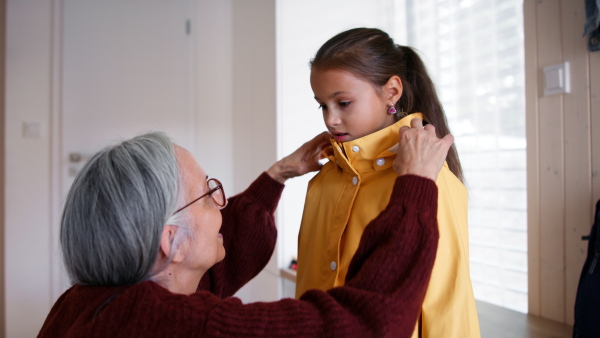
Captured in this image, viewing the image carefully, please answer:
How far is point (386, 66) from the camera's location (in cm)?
112

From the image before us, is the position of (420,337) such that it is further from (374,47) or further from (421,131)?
(374,47)

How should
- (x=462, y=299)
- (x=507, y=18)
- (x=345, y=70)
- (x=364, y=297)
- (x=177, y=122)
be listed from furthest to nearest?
(x=177, y=122)
(x=507, y=18)
(x=345, y=70)
(x=462, y=299)
(x=364, y=297)

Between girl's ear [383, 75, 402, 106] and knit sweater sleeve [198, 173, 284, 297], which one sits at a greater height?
girl's ear [383, 75, 402, 106]

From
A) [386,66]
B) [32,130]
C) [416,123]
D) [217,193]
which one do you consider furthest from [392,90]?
[32,130]

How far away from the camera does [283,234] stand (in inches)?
100.0

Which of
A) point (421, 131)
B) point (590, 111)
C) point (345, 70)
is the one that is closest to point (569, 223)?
point (590, 111)

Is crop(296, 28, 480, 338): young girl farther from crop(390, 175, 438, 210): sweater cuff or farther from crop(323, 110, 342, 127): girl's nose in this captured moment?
crop(390, 175, 438, 210): sweater cuff

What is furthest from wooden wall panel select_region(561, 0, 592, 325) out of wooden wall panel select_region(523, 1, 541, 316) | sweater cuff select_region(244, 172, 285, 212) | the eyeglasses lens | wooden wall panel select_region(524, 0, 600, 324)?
the eyeglasses lens

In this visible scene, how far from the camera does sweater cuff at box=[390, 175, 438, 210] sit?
782mm

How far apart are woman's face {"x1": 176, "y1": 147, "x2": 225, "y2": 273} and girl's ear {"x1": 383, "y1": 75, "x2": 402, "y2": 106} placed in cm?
56

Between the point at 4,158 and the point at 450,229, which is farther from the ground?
the point at 4,158

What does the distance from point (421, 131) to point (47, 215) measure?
2559 mm

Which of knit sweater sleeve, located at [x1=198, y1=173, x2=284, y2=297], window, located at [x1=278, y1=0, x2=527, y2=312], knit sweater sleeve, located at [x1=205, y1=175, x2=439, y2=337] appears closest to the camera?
knit sweater sleeve, located at [x1=205, y1=175, x2=439, y2=337]

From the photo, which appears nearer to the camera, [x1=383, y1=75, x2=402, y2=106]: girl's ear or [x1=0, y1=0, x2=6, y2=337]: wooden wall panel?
[x1=383, y1=75, x2=402, y2=106]: girl's ear
